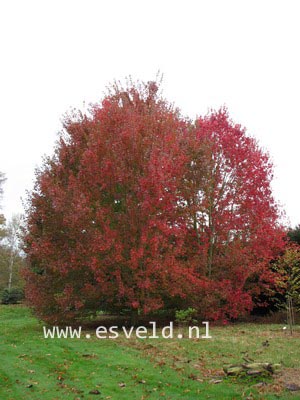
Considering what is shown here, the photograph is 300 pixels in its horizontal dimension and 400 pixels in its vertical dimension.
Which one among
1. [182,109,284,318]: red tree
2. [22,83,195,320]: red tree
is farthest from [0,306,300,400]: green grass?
[182,109,284,318]: red tree

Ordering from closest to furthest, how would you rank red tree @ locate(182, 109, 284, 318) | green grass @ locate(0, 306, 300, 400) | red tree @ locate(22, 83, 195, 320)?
green grass @ locate(0, 306, 300, 400), red tree @ locate(22, 83, 195, 320), red tree @ locate(182, 109, 284, 318)

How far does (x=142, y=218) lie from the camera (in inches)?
510

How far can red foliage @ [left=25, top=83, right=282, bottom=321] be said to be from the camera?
1273cm

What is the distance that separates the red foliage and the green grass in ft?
6.43

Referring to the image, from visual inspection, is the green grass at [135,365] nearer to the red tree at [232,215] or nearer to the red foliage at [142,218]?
the red foliage at [142,218]

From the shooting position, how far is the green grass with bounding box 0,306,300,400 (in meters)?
6.72

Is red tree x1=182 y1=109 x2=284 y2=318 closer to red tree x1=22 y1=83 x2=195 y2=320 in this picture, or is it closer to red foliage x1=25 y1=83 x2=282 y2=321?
red foliage x1=25 y1=83 x2=282 y2=321

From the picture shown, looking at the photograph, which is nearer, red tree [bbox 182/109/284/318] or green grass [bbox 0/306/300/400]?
green grass [bbox 0/306/300/400]

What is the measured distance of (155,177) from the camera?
1274 centimetres

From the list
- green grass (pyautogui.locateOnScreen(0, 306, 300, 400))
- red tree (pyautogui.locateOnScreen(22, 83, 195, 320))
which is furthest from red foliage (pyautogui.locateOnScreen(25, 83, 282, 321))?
green grass (pyautogui.locateOnScreen(0, 306, 300, 400))

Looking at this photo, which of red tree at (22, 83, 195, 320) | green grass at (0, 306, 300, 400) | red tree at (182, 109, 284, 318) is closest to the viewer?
green grass at (0, 306, 300, 400)

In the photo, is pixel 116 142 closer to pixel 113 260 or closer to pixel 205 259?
pixel 113 260

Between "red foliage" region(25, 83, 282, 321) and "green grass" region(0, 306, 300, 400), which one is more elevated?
"red foliage" region(25, 83, 282, 321)

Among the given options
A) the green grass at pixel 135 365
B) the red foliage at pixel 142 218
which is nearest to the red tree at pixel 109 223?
the red foliage at pixel 142 218
